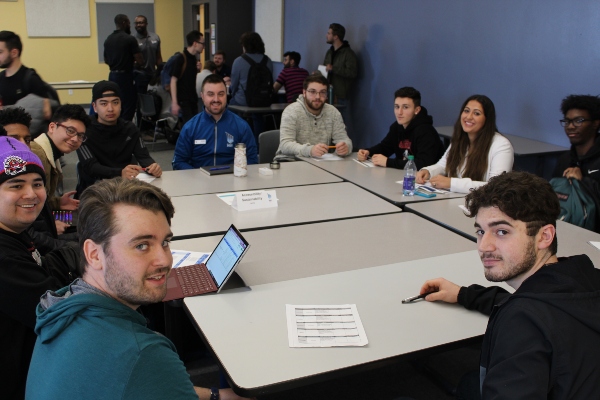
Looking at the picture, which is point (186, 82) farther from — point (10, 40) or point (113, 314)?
point (113, 314)

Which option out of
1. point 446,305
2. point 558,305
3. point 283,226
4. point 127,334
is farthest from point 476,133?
point 127,334

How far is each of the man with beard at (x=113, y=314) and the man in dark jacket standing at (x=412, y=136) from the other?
2.78 m

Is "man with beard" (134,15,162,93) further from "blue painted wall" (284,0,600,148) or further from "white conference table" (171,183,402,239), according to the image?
"white conference table" (171,183,402,239)

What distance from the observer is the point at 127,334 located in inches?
41.3

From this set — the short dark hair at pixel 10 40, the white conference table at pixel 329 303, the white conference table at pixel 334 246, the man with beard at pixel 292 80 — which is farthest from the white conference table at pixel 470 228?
the man with beard at pixel 292 80

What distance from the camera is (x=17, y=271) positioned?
1666 millimetres

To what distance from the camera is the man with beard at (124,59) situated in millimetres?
6844

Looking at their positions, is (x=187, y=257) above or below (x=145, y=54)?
below

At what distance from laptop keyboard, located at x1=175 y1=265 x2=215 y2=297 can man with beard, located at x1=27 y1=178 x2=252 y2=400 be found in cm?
64

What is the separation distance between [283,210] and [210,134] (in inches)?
54.2

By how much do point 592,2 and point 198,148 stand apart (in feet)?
10.0

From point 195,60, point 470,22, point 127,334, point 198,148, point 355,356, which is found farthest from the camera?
point 195,60

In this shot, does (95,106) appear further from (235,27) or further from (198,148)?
(235,27)

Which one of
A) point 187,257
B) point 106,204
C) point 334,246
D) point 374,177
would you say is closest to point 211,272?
point 187,257
